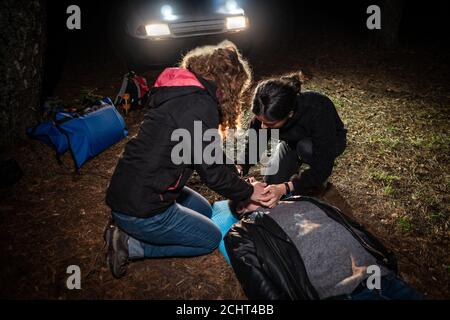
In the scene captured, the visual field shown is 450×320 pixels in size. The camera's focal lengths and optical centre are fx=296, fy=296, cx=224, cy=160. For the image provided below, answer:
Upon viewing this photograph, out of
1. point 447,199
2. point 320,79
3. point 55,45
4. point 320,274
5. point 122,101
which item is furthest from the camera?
point 55,45

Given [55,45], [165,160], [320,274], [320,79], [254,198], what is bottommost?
[320,274]

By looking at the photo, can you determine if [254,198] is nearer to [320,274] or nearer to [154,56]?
[320,274]

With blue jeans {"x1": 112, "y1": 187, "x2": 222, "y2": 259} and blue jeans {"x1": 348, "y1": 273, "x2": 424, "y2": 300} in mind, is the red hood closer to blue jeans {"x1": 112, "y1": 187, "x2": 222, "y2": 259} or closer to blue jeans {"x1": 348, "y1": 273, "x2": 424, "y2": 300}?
blue jeans {"x1": 112, "y1": 187, "x2": 222, "y2": 259}

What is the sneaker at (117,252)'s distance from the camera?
243cm

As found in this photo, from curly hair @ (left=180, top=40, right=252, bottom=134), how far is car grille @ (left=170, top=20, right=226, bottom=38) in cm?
369

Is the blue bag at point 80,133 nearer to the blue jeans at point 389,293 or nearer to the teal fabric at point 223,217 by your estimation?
the teal fabric at point 223,217

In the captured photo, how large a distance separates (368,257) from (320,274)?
1.36 ft

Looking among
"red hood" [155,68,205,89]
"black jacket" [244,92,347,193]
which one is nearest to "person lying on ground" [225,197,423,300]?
"black jacket" [244,92,347,193]

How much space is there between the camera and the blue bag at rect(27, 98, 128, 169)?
12.3 ft

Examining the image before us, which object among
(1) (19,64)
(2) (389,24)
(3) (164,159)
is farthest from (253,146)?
(2) (389,24)

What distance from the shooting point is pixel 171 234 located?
242 cm

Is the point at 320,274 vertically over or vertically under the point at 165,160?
under

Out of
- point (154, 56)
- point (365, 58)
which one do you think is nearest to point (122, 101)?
point (154, 56)

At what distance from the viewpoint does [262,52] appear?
24.4 feet
